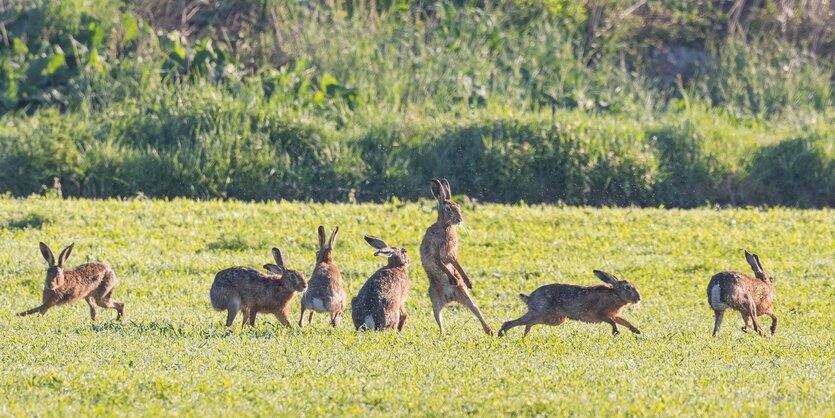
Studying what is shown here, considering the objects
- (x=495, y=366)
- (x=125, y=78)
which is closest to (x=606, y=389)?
(x=495, y=366)

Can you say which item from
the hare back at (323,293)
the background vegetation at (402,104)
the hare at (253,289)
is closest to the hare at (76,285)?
the hare at (253,289)

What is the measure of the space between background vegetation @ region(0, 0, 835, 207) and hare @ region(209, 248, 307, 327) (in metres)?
8.53

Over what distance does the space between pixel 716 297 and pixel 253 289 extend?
3880mm

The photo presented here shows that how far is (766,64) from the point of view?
25.7 meters

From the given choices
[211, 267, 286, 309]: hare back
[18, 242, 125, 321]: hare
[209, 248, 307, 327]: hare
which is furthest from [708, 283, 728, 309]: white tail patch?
[18, 242, 125, 321]: hare

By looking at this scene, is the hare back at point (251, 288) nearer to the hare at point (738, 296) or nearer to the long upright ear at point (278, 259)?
the long upright ear at point (278, 259)

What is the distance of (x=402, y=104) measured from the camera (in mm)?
22531

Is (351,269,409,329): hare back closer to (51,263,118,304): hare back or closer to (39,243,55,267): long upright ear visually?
(51,263,118,304): hare back

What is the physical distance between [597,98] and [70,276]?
13.9 meters

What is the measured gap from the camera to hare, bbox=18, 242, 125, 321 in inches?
450

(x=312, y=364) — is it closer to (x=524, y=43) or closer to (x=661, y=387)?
(x=661, y=387)

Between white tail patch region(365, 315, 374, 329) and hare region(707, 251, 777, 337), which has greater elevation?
hare region(707, 251, 777, 337)

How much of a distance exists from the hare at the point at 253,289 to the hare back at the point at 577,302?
6.39 ft

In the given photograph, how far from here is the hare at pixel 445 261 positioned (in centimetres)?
1127
